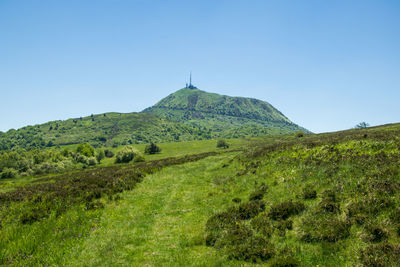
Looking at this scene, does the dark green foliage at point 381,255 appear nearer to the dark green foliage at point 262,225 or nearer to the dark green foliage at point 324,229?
the dark green foliage at point 324,229

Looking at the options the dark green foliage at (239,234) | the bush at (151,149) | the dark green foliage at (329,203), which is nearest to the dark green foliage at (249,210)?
the dark green foliage at (239,234)

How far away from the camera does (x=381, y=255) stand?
7039 millimetres

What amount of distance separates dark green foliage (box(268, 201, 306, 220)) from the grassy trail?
410cm

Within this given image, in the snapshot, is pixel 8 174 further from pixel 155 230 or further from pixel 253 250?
pixel 253 250

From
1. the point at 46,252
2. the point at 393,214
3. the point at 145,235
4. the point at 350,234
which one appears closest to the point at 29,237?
the point at 46,252

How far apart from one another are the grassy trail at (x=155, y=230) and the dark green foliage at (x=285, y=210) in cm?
410

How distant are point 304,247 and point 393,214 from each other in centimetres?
381

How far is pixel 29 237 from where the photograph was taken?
11.3 meters

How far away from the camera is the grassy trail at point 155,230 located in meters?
9.58

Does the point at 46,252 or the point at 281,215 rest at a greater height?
the point at 281,215

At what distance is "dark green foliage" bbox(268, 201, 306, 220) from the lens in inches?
453

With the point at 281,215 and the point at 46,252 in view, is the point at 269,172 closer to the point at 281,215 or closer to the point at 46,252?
the point at 281,215

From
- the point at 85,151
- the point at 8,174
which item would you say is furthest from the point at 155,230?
the point at 85,151

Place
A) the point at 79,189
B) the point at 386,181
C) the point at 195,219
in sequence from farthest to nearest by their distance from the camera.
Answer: the point at 79,189, the point at 195,219, the point at 386,181
